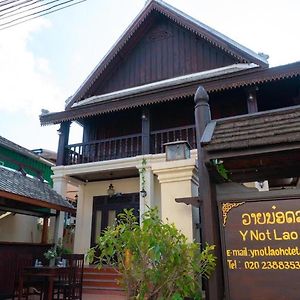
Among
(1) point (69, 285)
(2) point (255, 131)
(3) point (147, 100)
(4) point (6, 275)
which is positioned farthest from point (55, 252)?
(2) point (255, 131)

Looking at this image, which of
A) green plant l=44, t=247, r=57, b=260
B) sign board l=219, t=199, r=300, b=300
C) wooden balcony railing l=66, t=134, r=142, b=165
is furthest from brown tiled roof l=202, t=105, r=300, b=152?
wooden balcony railing l=66, t=134, r=142, b=165

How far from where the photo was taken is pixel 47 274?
5078 millimetres

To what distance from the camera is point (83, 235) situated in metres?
9.16

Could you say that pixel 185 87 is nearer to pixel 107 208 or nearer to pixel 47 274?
pixel 107 208

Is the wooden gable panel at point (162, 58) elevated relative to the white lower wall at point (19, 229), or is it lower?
elevated

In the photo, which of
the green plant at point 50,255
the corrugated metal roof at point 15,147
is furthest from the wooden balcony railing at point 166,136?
the corrugated metal roof at point 15,147

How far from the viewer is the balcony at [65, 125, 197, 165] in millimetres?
8398

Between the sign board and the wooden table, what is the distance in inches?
140

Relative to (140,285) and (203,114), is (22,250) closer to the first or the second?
(140,285)

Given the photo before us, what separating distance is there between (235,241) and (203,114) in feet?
3.98

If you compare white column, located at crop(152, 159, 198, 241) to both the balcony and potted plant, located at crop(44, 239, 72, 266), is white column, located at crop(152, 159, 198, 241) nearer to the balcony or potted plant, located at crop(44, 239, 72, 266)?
potted plant, located at crop(44, 239, 72, 266)

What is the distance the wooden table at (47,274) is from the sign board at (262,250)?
3552 millimetres

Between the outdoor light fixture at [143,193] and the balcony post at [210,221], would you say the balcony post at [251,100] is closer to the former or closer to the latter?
the outdoor light fixture at [143,193]

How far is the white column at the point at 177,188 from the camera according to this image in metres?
3.38
